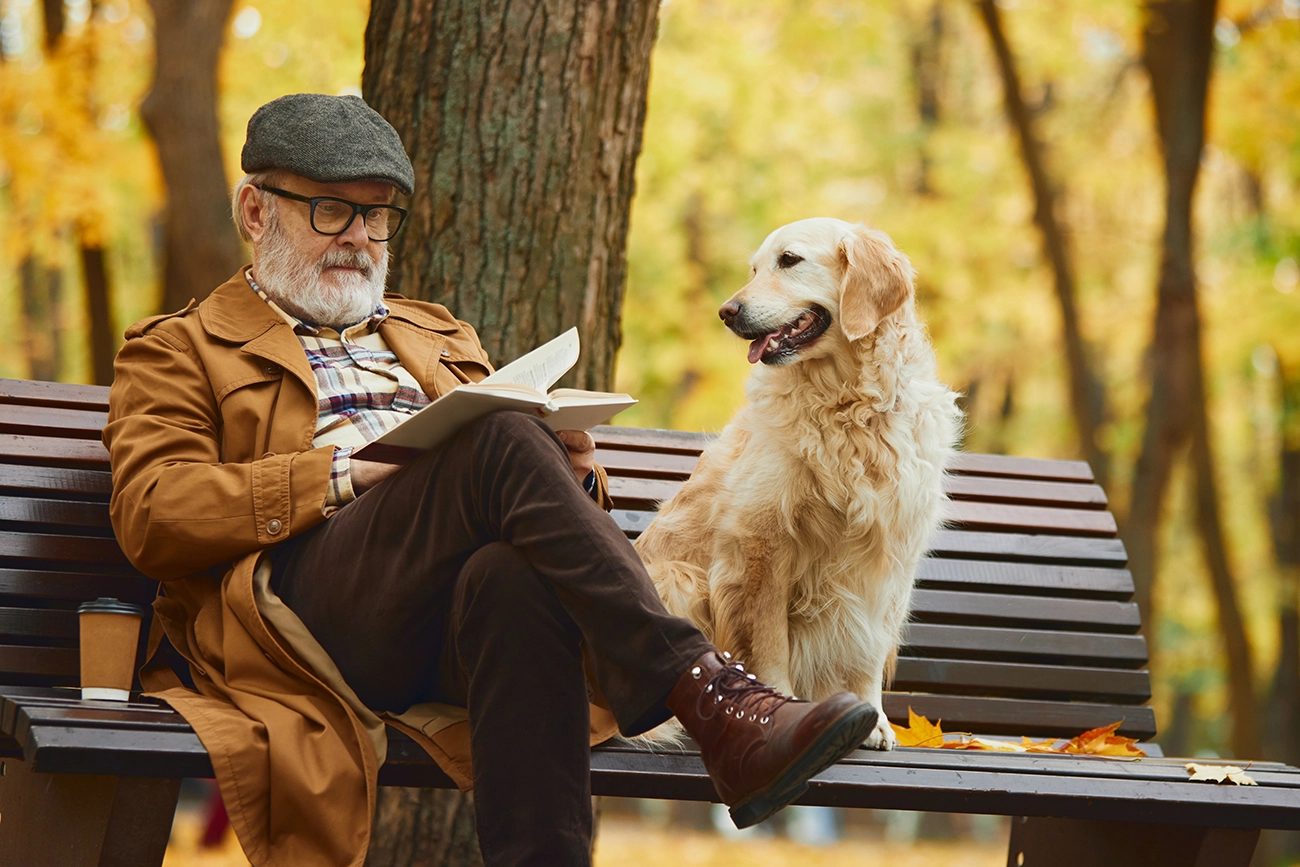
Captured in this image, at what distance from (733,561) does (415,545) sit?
0.99m

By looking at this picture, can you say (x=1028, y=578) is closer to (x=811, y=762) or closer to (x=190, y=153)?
(x=811, y=762)

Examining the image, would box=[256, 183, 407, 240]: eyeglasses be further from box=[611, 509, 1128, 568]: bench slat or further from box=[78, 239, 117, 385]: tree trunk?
box=[78, 239, 117, 385]: tree trunk

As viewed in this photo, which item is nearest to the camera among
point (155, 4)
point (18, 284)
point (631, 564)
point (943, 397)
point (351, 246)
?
point (631, 564)

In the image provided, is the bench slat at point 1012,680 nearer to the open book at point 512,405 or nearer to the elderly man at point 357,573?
the elderly man at point 357,573

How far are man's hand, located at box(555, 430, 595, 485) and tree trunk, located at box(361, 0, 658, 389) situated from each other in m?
0.95

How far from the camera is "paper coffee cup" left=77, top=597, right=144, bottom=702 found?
2.75 meters

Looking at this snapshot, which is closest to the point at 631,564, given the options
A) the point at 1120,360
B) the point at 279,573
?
the point at 279,573

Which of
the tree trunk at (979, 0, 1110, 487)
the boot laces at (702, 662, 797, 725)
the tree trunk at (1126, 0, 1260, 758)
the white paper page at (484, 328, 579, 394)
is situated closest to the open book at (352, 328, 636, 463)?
the white paper page at (484, 328, 579, 394)

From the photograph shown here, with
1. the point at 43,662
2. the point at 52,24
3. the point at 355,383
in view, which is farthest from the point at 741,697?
the point at 52,24

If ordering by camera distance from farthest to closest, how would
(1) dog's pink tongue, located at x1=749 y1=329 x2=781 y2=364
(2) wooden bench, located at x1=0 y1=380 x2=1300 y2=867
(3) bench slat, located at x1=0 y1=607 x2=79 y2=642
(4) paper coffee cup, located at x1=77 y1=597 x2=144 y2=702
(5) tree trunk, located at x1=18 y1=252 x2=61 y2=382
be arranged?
(5) tree trunk, located at x1=18 y1=252 x2=61 y2=382
(1) dog's pink tongue, located at x1=749 y1=329 x2=781 y2=364
(3) bench slat, located at x1=0 y1=607 x2=79 y2=642
(4) paper coffee cup, located at x1=77 y1=597 x2=144 y2=702
(2) wooden bench, located at x1=0 y1=380 x2=1300 y2=867

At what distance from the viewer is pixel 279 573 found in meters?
2.77

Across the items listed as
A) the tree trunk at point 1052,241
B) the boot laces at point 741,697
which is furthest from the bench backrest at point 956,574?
the tree trunk at point 1052,241

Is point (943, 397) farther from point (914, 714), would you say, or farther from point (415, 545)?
point (415, 545)

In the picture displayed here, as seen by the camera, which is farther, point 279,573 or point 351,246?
point 351,246
